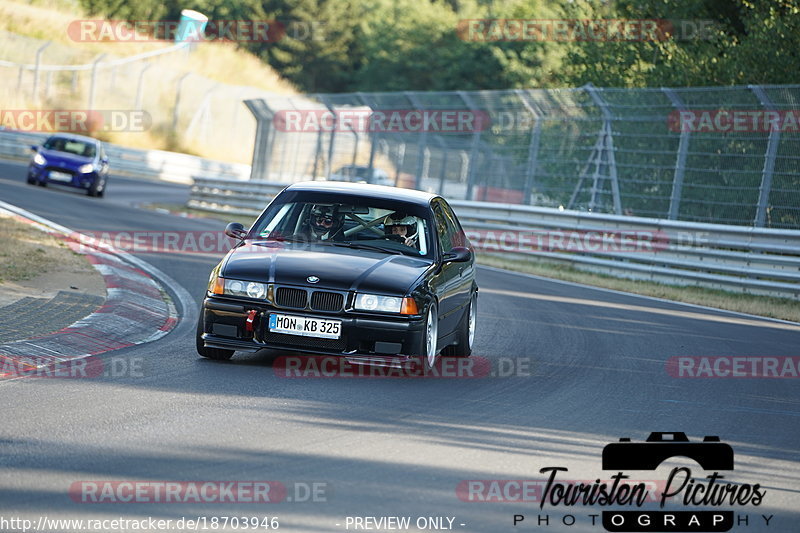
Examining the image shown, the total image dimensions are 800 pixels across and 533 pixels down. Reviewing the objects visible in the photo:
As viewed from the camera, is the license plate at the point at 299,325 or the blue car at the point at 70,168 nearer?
the license plate at the point at 299,325

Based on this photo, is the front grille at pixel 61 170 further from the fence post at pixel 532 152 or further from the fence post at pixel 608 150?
the fence post at pixel 608 150

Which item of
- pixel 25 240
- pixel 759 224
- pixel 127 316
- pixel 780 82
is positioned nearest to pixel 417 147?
pixel 780 82

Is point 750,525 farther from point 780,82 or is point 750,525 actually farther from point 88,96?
point 88,96

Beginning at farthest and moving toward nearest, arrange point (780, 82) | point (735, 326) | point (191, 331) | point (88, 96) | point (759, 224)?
point (88, 96) → point (780, 82) → point (759, 224) → point (735, 326) → point (191, 331)

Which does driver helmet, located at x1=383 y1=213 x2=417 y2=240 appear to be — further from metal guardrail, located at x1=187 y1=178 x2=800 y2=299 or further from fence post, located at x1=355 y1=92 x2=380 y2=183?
fence post, located at x1=355 y1=92 x2=380 y2=183

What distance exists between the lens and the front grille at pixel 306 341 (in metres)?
8.48

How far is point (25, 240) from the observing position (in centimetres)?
1579

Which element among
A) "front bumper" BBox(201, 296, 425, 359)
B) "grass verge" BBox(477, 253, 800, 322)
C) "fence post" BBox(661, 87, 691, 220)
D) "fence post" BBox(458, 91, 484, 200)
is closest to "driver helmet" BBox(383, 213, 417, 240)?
"front bumper" BBox(201, 296, 425, 359)

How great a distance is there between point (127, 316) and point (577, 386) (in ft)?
14.1

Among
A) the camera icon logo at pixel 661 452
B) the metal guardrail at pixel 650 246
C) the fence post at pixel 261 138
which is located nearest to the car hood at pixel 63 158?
the fence post at pixel 261 138

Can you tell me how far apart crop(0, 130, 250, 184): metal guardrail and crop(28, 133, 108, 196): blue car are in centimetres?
1213

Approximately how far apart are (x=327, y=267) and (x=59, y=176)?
21.5 meters

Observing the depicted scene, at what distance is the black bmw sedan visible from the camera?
8516 millimetres

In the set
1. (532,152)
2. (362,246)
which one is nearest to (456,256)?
(362,246)
